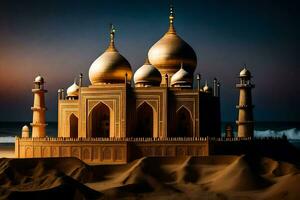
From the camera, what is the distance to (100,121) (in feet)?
119

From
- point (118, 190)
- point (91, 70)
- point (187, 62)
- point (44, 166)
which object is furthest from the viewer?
point (187, 62)

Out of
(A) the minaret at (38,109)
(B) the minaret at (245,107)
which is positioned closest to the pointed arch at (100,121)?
(A) the minaret at (38,109)

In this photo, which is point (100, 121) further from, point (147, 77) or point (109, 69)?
point (147, 77)

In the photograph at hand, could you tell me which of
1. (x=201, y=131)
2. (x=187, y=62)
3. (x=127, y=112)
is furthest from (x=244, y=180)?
(x=187, y=62)

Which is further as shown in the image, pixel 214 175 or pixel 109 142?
pixel 109 142

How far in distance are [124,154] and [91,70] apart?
26.0ft

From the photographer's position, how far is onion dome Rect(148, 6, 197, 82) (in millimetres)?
39531

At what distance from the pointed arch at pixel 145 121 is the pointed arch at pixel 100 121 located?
6.37 feet

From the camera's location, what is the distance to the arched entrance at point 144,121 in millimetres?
35375

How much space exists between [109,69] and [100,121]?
3473 millimetres

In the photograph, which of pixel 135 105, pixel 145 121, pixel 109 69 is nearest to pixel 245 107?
pixel 145 121

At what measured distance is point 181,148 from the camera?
31656 mm

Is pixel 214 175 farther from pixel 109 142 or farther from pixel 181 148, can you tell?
pixel 109 142

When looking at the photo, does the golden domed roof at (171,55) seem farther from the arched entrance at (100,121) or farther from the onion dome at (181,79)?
the arched entrance at (100,121)
